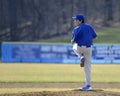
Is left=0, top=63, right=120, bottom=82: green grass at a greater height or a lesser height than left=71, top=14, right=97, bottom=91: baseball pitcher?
lesser

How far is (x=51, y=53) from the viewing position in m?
38.1

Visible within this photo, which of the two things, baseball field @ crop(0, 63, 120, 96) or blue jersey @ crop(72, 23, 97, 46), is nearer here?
baseball field @ crop(0, 63, 120, 96)

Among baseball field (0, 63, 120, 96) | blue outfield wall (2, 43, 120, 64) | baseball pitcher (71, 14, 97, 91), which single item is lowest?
Answer: blue outfield wall (2, 43, 120, 64)

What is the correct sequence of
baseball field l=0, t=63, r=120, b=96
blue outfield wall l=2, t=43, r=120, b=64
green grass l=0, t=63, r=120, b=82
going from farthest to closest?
blue outfield wall l=2, t=43, r=120, b=64
green grass l=0, t=63, r=120, b=82
baseball field l=0, t=63, r=120, b=96

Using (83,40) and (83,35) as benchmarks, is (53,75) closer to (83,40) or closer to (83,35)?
(83,40)

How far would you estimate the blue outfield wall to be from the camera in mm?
37906

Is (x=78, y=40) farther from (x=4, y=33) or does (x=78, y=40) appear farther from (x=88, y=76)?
(x=4, y=33)

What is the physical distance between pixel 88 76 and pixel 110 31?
A: 48866mm

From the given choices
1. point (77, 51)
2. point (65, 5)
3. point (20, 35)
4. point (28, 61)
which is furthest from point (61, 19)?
point (77, 51)

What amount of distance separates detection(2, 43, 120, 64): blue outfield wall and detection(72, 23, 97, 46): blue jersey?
2499 cm

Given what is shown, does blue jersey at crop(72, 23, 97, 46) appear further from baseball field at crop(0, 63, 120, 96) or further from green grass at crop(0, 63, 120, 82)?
green grass at crop(0, 63, 120, 82)

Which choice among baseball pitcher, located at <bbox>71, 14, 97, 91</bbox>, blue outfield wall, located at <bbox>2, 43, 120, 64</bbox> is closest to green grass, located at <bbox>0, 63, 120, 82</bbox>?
baseball pitcher, located at <bbox>71, 14, 97, 91</bbox>

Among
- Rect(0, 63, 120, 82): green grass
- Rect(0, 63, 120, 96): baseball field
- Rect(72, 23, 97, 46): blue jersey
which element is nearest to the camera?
Rect(0, 63, 120, 96): baseball field

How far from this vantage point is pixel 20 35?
201ft
